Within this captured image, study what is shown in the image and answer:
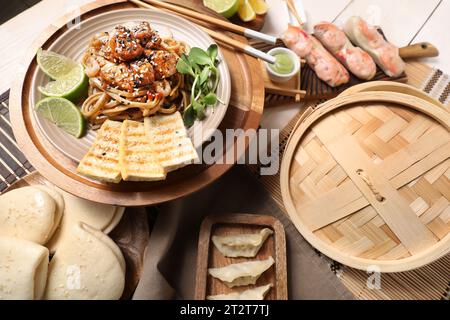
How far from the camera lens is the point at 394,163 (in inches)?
76.4

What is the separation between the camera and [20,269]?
1.95 metres

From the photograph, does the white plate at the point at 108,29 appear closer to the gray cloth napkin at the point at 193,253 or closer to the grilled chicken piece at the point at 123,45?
the grilled chicken piece at the point at 123,45

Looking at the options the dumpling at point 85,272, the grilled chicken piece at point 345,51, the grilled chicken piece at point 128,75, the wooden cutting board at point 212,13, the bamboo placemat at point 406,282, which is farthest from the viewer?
the grilled chicken piece at point 345,51

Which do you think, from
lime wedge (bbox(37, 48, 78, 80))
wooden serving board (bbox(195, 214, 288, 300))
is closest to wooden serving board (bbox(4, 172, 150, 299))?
wooden serving board (bbox(195, 214, 288, 300))

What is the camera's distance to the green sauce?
250 cm

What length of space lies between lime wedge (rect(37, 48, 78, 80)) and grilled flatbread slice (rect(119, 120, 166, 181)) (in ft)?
1.72

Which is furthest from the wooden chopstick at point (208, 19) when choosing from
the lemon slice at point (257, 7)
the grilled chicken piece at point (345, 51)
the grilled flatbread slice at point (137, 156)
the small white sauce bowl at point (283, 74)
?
the grilled flatbread slice at point (137, 156)

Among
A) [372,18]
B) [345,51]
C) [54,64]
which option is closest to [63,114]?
[54,64]

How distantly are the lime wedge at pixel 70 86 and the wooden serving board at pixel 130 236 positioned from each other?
21.5 inches

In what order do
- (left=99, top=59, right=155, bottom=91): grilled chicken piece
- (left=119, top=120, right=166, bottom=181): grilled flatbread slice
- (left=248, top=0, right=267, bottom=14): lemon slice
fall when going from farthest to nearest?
1. (left=248, top=0, right=267, bottom=14): lemon slice
2. (left=99, top=59, right=155, bottom=91): grilled chicken piece
3. (left=119, top=120, right=166, bottom=181): grilled flatbread slice

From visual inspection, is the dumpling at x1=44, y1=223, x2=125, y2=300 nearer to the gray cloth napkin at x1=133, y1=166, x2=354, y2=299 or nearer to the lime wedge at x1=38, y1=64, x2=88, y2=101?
the gray cloth napkin at x1=133, y1=166, x2=354, y2=299

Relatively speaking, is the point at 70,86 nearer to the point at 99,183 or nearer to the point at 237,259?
the point at 99,183

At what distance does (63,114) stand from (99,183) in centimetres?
Result: 43

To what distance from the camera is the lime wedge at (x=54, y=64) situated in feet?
6.98
